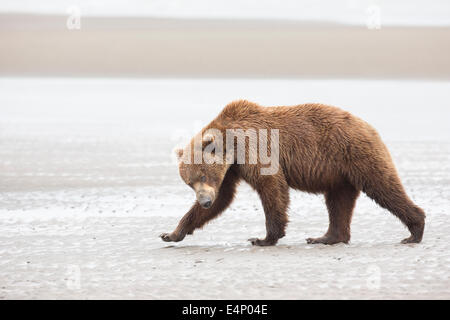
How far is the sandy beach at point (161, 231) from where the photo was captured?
20.1ft

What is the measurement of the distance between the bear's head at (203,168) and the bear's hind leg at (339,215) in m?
1.03

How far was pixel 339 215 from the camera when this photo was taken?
7707 millimetres

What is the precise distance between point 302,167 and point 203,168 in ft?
2.85

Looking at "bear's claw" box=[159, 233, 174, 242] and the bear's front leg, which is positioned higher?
the bear's front leg

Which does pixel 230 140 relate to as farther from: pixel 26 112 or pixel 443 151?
pixel 26 112

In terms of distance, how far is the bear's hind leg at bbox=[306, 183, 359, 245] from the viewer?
767 cm

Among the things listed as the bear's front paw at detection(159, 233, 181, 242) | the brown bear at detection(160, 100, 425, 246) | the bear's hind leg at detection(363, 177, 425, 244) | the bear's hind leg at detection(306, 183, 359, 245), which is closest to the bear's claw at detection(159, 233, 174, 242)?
the bear's front paw at detection(159, 233, 181, 242)

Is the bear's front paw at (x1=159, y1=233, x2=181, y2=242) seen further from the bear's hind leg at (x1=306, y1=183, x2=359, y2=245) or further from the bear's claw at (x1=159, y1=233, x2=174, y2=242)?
the bear's hind leg at (x1=306, y1=183, x2=359, y2=245)

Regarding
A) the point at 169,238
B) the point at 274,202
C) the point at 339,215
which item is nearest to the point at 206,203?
the point at 274,202

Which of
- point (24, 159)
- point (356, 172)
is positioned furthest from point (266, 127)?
point (24, 159)

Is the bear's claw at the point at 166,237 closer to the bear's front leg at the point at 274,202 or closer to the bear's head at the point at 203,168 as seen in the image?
the bear's head at the point at 203,168

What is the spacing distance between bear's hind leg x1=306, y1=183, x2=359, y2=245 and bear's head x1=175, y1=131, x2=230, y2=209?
1.03 meters

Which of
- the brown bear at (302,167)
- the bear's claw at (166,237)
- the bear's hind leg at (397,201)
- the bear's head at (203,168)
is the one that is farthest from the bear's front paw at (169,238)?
the bear's hind leg at (397,201)

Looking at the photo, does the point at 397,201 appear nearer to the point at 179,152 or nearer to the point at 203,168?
the point at 203,168
